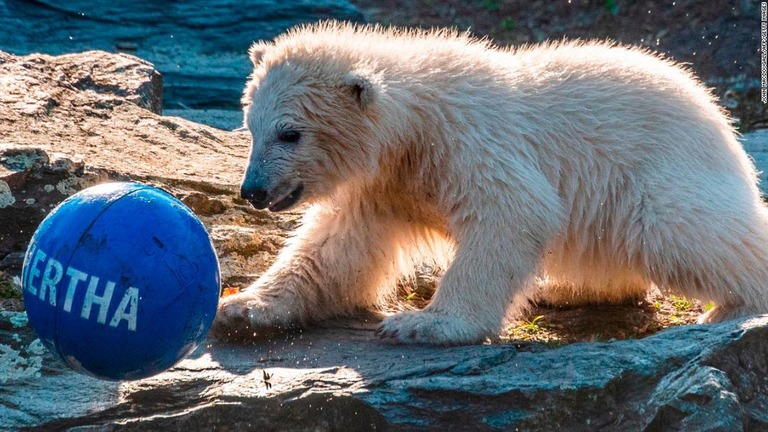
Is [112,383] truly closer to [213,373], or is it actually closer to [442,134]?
[213,373]

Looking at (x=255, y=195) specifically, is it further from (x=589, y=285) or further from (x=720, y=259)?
(x=720, y=259)

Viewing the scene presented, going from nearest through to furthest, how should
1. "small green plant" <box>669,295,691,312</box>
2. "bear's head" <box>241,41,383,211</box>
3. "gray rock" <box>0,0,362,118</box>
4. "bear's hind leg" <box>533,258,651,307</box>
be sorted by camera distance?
"bear's head" <box>241,41,383,211</box>
"bear's hind leg" <box>533,258,651,307</box>
"small green plant" <box>669,295,691,312</box>
"gray rock" <box>0,0,362,118</box>

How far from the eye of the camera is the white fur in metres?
4.62

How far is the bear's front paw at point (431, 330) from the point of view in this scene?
14.3 ft

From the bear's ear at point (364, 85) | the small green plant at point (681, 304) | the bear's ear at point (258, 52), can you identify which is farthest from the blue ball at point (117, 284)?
the small green plant at point (681, 304)

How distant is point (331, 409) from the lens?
364 cm

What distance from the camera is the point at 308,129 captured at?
4.84 meters

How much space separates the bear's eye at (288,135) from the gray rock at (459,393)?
129 cm

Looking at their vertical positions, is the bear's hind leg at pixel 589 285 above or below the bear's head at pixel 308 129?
below

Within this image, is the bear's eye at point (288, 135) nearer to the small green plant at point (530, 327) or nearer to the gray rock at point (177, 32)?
the small green plant at point (530, 327)

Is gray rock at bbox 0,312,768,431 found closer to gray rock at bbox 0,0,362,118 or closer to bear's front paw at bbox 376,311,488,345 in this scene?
bear's front paw at bbox 376,311,488,345

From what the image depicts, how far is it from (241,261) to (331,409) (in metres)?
1.98

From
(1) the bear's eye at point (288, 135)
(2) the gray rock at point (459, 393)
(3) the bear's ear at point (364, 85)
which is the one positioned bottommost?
(2) the gray rock at point (459, 393)

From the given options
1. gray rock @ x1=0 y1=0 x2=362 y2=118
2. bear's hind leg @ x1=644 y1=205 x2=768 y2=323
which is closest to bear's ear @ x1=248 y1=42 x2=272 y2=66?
bear's hind leg @ x1=644 y1=205 x2=768 y2=323
